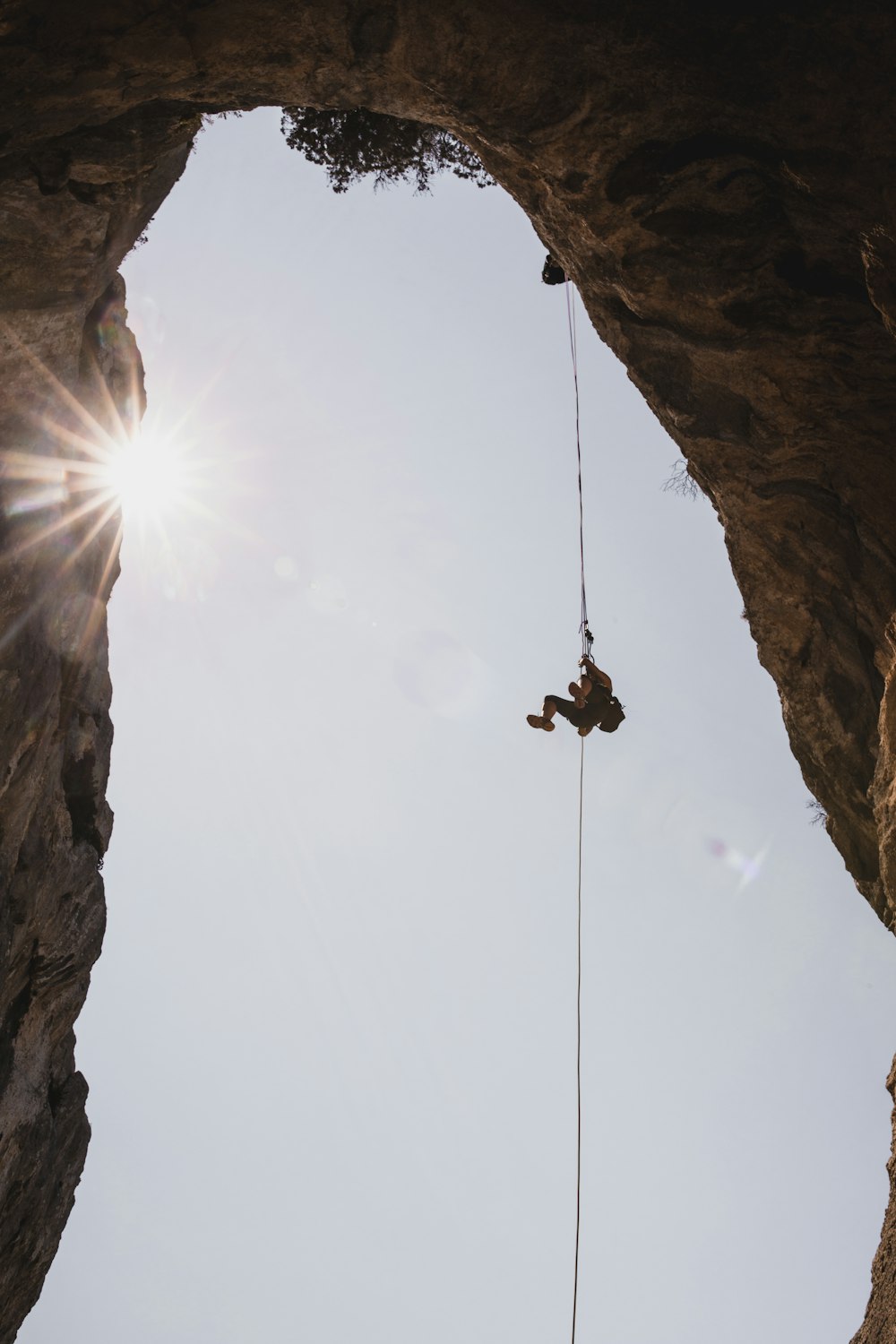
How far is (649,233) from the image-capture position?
5977 millimetres

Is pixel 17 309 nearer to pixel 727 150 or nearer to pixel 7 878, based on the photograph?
pixel 7 878

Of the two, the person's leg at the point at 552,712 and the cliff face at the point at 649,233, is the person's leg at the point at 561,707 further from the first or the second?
the cliff face at the point at 649,233

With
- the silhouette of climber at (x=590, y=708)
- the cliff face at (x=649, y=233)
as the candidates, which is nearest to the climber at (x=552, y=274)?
the cliff face at (x=649, y=233)

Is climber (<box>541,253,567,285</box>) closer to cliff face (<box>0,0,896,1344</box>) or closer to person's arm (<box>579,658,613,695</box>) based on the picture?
cliff face (<box>0,0,896,1344</box>)

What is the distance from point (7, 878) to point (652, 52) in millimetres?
8999

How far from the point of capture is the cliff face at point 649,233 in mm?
5031

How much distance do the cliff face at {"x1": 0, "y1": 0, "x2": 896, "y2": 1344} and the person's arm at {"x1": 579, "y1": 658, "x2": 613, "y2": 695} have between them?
11.6ft

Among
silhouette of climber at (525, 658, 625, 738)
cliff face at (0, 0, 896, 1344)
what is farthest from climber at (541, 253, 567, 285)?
silhouette of climber at (525, 658, 625, 738)

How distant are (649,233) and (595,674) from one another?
6332mm

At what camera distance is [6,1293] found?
862 cm

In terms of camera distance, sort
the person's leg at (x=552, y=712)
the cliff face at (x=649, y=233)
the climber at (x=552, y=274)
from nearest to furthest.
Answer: the cliff face at (x=649, y=233) → the climber at (x=552, y=274) → the person's leg at (x=552, y=712)

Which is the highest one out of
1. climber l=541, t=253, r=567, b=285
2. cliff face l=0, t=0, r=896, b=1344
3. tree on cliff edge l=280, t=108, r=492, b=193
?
tree on cliff edge l=280, t=108, r=492, b=193

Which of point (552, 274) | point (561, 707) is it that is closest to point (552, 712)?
point (561, 707)

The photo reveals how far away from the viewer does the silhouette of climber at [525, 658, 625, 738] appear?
11.2 meters
